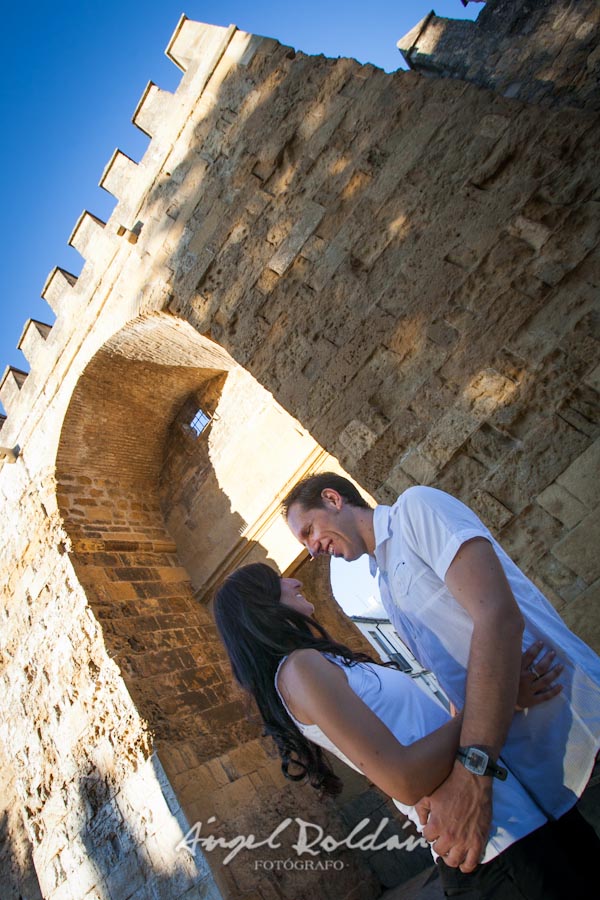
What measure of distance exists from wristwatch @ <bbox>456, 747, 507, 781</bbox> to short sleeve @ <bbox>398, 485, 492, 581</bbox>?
1.37ft

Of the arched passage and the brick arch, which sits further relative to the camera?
the brick arch

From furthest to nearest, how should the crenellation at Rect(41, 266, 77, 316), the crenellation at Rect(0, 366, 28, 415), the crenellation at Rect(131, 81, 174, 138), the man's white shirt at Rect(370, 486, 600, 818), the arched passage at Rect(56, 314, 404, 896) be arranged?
the crenellation at Rect(0, 366, 28, 415) < the crenellation at Rect(41, 266, 77, 316) < the crenellation at Rect(131, 81, 174, 138) < the arched passage at Rect(56, 314, 404, 896) < the man's white shirt at Rect(370, 486, 600, 818)

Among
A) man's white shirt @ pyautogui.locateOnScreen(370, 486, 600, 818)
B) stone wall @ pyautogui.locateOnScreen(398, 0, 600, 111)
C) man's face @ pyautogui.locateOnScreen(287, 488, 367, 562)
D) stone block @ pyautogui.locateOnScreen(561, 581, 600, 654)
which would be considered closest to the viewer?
man's white shirt @ pyautogui.locateOnScreen(370, 486, 600, 818)

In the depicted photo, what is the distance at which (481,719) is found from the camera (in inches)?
51.3

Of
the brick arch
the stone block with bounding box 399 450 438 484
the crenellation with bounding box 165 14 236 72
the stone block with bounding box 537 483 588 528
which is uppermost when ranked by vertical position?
the crenellation with bounding box 165 14 236 72

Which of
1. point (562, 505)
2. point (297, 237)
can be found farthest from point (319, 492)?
point (297, 237)

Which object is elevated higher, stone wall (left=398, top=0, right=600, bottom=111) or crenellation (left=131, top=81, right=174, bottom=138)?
stone wall (left=398, top=0, right=600, bottom=111)

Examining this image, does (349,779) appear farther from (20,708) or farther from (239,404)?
(239,404)

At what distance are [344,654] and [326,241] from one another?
262 centimetres

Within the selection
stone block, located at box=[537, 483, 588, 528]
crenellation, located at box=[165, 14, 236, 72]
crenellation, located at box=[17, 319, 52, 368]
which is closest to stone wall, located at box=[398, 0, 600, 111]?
crenellation, located at box=[165, 14, 236, 72]

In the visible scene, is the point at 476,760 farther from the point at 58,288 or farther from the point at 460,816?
the point at 58,288

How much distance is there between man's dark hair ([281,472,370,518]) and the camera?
1.99 meters

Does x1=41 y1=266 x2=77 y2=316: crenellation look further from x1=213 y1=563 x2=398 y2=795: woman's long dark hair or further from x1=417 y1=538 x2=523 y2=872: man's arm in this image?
x1=417 y1=538 x2=523 y2=872: man's arm

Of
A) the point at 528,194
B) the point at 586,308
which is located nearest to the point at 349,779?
the point at 586,308
